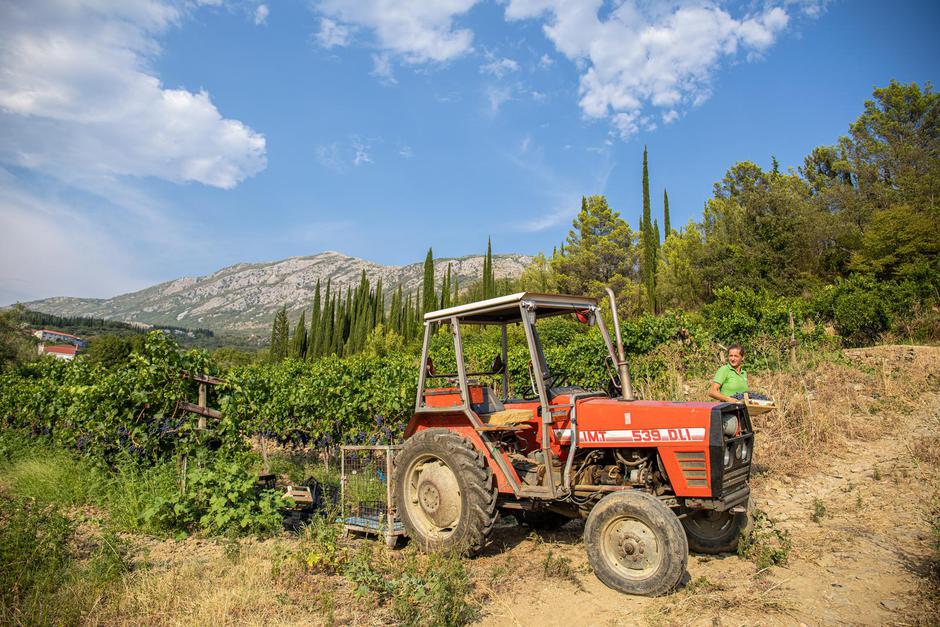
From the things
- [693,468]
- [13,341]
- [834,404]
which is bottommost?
[693,468]

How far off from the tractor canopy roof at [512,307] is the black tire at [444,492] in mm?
1149

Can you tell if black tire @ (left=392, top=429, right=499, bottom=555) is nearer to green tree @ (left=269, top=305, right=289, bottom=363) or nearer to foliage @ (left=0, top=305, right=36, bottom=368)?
foliage @ (left=0, top=305, right=36, bottom=368)

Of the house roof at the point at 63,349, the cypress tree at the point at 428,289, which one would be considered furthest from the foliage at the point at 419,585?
the house roof at the point at 63,349

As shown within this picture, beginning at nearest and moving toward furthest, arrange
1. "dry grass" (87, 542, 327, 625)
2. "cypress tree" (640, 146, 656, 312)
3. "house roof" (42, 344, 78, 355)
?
1. "dry grass" (87, 542, 327, 625)
2. "cypress tree" (640, 146, 656, 312)
3. "house roof" (42, 344, 78, 355)

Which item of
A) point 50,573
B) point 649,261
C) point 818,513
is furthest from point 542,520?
point 649,261

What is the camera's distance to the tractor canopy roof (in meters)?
4.66

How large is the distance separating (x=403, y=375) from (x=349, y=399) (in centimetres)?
127

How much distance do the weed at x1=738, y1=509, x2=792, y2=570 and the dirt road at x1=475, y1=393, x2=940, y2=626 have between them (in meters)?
0.08

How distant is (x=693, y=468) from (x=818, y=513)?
8.69 ft

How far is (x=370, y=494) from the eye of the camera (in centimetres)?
702

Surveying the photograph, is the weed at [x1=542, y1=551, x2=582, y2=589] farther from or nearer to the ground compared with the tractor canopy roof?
nearer to the ground

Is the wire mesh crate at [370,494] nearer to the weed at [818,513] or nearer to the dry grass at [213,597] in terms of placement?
the dry grass at [213,597]

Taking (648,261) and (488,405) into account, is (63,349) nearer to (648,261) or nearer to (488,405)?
(648,261)

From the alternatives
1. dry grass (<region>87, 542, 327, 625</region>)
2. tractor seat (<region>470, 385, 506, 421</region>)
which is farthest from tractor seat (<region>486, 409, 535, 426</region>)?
dry grass (<region>87, 542, 327, 625</region>)
